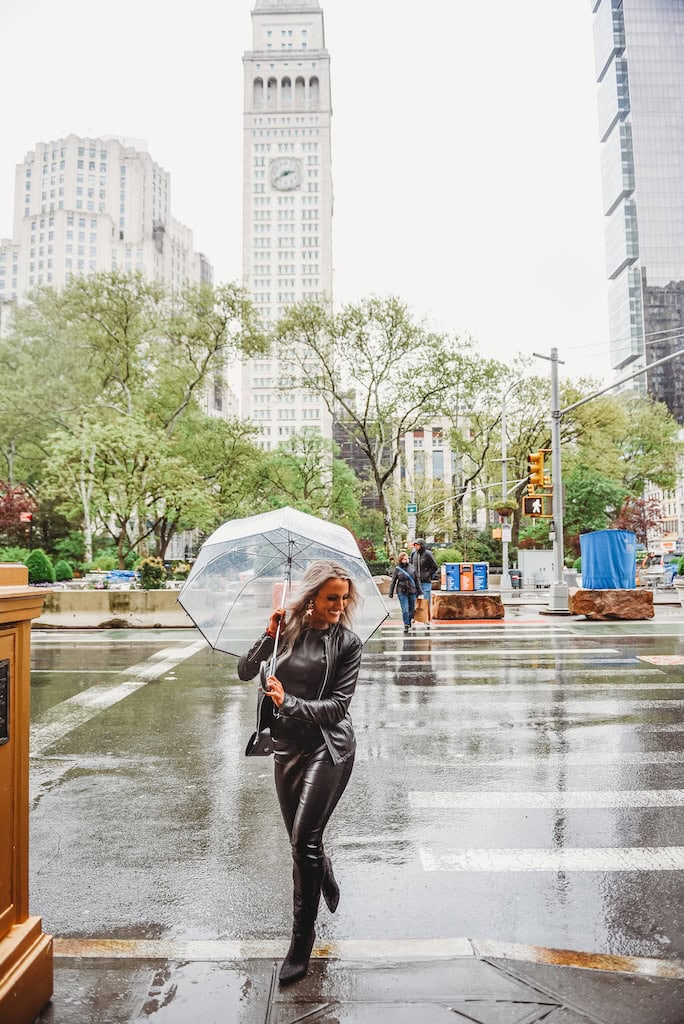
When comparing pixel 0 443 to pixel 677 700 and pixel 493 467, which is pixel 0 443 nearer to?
pixel 493 467

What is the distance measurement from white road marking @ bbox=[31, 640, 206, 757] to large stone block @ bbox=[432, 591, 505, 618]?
8.76 meters

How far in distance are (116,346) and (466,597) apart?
23.8 m

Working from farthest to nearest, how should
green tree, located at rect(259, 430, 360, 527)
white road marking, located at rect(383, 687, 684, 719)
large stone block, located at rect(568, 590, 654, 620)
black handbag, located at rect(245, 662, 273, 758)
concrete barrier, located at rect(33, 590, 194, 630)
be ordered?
green tree, located at rect(259, 430, 360, 527) → large stone block, located at rect(568, 590, 654, 620) → concrete barrier, located at rect(33, 590, 194, 630) → white road marking, located at rect(383, 687, 684, 719) → black handbag, located at rect(245, 662, 273, 758)

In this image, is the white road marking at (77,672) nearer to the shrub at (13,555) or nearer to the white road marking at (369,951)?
the white road marking at (369,951)

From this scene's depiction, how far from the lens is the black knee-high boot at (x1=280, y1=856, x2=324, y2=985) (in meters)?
3.11

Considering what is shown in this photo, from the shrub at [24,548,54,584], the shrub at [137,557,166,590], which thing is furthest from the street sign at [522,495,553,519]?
the shrub at [24,548,54,584]

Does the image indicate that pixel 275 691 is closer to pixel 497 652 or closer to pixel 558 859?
pixel 558 859

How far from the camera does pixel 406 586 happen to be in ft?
54.5

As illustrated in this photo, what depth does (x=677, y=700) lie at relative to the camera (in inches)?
359

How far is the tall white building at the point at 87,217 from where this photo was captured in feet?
520

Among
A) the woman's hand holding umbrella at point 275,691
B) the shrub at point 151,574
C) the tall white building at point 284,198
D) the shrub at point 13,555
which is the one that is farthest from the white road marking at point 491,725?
the tall white building at point 284,198

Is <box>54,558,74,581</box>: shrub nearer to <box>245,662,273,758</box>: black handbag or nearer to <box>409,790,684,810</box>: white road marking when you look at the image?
<box>409,790,684,810</box>: white road marking

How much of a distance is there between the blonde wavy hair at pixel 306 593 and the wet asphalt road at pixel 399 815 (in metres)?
1.61

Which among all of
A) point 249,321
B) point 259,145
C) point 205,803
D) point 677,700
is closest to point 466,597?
point 677,700
